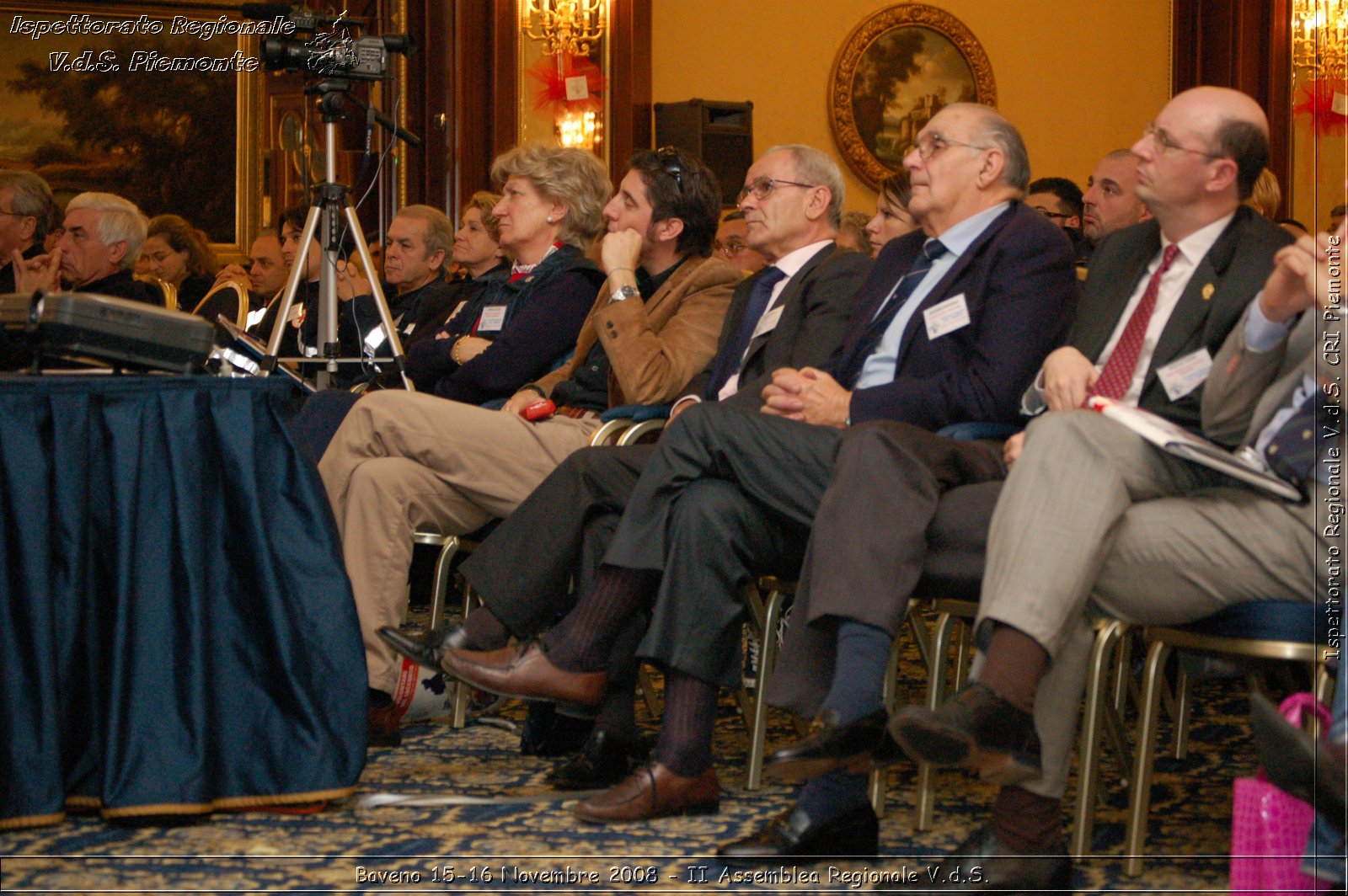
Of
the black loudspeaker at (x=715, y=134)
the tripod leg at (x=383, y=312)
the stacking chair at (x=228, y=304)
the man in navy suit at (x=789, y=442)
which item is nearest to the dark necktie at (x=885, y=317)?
the man in navy suit at (x=789, y=442)

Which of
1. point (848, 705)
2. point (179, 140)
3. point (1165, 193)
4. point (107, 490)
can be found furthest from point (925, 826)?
point (179, 140)

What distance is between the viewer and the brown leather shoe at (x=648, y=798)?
2.19 metres

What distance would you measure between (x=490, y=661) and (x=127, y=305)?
83 cm

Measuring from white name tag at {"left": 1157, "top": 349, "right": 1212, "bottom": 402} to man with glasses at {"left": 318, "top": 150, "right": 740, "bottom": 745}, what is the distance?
1248 mm

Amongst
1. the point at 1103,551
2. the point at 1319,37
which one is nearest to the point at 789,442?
the point at 1103,551

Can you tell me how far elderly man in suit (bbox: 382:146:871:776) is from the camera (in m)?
2.51

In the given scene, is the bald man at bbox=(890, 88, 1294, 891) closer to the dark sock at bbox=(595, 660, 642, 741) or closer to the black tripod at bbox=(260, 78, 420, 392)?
the dark sock at bbox=(595, 660, 642, 741)

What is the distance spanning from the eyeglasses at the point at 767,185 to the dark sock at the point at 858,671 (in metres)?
1.43

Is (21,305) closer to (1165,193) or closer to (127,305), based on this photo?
(127,305)

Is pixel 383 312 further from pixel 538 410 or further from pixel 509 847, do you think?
pixel 509 847

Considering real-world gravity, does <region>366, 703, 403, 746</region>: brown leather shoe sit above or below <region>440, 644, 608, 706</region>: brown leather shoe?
below

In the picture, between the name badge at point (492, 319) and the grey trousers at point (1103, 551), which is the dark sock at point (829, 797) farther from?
the name badge at point (492, 319)

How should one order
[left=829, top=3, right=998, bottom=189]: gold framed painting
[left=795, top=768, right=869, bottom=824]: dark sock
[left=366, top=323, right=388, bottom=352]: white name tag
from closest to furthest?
[left=795, top=768, right=869, bottom=824]: dark sock, [left=366, top=323, right=388, bottom=352]: white name tag, [left=829, top=3, right=998, bottom=189]: gold framed painting

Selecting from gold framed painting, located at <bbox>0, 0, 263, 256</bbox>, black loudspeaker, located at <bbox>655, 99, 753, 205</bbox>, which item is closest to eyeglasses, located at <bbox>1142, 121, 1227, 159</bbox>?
black loudspeaker, located at <bbox>655, 99, 753, 205</bbox>
